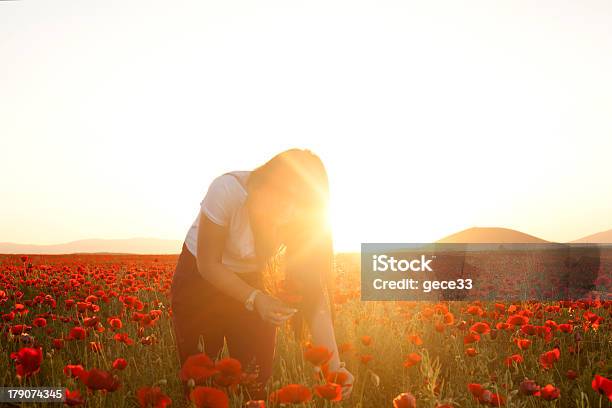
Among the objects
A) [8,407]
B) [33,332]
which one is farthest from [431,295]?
[8,407]

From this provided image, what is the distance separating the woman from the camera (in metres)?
2.98

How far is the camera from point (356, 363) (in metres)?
3.87

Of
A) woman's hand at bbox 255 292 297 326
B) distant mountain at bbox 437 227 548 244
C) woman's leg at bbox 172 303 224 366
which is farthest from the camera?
distant mountain at bbox 437 227 548 244

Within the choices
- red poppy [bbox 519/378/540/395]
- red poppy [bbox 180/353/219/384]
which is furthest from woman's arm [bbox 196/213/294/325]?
red poppy [bbox 519/378/540/395]

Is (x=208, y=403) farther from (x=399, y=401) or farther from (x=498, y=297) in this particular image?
(x=498, y=297)

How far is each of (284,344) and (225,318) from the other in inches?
43.1

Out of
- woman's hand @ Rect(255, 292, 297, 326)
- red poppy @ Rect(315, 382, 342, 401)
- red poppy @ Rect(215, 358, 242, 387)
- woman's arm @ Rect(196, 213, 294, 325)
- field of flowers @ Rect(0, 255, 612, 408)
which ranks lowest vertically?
field of flowers @ Rect(0, 255, 612, 408)

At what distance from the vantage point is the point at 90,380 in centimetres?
211

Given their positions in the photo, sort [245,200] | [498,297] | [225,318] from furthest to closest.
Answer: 1. [498,297]
2. [225,318]
3. [245,200]

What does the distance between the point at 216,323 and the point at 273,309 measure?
0.97 metres

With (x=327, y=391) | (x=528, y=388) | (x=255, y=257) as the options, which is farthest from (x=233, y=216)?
(x=528, y=388)

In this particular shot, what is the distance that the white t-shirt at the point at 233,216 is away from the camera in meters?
3.15

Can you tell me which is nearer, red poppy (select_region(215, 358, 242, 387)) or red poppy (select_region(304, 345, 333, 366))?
red poppy (select_region(215, 358, 242, 387))

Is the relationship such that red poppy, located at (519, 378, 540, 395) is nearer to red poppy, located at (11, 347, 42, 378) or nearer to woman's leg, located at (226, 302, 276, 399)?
woman's leg, located at (226, 302, 276, 399)
